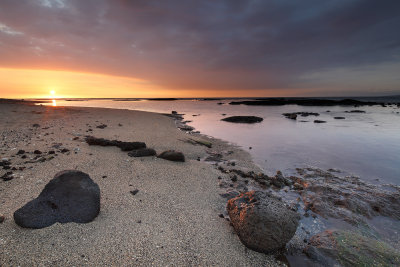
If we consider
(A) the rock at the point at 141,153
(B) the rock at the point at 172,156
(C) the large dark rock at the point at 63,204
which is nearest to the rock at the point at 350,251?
(C) the large dark rock at the point at 63,204

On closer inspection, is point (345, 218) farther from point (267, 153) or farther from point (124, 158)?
point (124, 158)

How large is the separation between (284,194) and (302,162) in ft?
15.3

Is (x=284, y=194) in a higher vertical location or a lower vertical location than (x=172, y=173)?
lower

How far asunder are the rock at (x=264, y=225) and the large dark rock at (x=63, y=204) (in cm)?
327

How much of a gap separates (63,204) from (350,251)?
615 centimetres

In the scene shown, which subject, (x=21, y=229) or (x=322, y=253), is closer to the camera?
(x=21, y=229)

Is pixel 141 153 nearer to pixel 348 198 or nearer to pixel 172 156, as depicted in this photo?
pixel 172 156

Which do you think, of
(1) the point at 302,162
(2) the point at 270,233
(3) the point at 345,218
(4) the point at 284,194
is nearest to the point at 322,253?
(2) the point at 270,233

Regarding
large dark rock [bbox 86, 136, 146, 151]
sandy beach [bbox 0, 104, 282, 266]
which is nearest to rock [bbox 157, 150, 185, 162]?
sandy beach [bbox 0, 104, 282, 266]

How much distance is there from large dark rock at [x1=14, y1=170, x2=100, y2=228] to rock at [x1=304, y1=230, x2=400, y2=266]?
4.85m

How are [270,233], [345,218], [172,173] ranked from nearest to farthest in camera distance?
1. [270,233]
2. [345,218]
3. [172,173]

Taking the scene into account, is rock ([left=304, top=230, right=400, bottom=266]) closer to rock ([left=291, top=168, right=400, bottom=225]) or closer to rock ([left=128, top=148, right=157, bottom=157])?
rock ([left=291, top=168, right=400, bottom=225])

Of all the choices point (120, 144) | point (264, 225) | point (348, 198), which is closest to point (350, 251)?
point (264, 225)

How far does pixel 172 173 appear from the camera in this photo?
7.20 m
